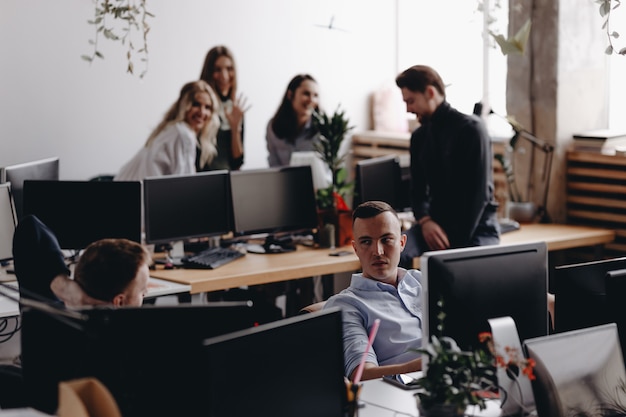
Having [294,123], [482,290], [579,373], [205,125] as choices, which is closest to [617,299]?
[579,373]

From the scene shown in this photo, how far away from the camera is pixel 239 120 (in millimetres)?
7066

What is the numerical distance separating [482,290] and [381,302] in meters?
0.70

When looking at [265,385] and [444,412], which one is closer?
[265,385]

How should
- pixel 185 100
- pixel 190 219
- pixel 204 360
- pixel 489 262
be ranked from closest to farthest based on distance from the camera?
pixel 204 360
pixel 489 262
pixel 190 219
pixel 185 100

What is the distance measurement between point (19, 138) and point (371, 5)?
353 centimetres

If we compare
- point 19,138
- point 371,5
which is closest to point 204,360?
point 19,138

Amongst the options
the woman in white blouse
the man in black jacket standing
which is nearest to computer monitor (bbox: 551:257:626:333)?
the man in black jacket standing

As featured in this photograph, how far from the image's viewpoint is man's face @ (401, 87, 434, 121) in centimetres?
542

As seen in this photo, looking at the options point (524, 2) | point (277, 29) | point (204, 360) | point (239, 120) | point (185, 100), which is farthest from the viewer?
point (277, 29)

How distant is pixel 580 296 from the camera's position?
3088mm

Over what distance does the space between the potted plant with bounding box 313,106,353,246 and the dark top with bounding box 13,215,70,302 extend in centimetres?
236

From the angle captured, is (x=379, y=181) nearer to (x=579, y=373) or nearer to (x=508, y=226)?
(x=508, y=226)

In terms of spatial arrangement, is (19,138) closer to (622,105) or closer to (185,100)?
(185,100)

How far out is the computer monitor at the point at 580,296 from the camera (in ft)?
10.1
